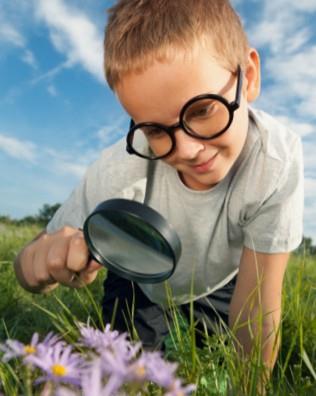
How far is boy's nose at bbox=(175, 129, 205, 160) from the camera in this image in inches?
85.9

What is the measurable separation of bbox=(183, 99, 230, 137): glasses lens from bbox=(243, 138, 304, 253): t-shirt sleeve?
489 mm

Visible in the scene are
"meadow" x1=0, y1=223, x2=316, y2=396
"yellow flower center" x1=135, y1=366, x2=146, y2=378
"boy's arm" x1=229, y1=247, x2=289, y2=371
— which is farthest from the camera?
"boy's arm" x1=229, y1=247, x2=289, y2=371

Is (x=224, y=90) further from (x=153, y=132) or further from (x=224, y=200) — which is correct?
(x=224, y=200)

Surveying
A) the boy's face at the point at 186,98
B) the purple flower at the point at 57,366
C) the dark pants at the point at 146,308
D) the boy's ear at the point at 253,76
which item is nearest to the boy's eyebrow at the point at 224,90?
the boy's face at the point at 186,98

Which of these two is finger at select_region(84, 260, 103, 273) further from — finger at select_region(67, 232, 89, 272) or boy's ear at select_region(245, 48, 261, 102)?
boy's ear at select_region(245, 48, 261, 102)

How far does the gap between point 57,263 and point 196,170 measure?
71cm

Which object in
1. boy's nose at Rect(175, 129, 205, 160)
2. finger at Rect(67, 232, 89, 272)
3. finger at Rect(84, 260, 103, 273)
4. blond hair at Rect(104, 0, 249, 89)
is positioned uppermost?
blond hair at Rect(104, 0, 249, 89)

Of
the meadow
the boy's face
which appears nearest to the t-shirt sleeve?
the meadow

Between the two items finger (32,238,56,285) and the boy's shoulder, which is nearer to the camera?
finger (32,238,56,285)

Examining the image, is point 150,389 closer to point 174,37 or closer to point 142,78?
point 142,78

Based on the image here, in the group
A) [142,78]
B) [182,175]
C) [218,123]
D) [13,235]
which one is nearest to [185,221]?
[182,175]

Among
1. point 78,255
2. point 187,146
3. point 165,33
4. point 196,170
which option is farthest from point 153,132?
point 78,255

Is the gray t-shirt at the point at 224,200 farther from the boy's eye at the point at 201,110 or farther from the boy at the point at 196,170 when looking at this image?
the boy's eye at the point at 201,110

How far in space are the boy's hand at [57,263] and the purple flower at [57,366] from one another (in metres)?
1.19
